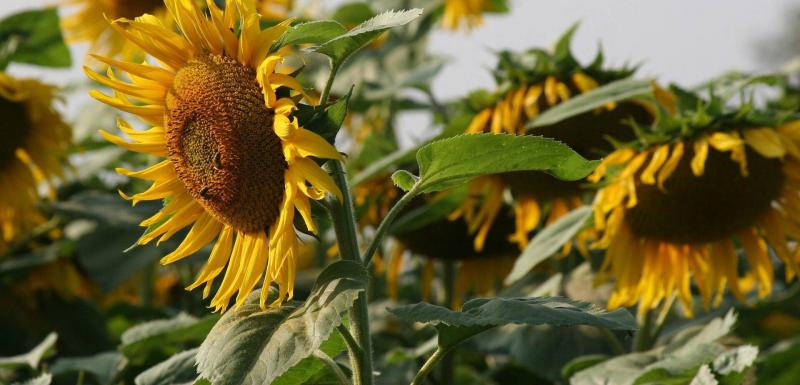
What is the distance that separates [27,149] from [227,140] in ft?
5.49

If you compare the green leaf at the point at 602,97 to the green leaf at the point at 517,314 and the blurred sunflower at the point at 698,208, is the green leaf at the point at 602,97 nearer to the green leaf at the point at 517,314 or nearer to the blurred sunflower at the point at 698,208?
the blurred sunflower at the point at 698,208

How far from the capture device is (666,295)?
7.07 feet

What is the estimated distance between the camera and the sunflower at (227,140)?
4.12 ft

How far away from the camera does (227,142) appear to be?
1.31 m

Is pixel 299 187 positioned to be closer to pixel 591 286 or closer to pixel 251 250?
pixel 251 250

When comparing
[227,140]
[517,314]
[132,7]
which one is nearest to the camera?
[517,314]

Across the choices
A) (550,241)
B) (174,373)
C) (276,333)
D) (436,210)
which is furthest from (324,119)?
(436,210)

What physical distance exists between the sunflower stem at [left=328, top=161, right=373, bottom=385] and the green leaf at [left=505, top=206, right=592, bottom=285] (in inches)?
30.4

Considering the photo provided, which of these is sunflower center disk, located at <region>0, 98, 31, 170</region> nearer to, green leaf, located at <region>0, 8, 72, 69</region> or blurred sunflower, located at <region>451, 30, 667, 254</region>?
green leaf, located at <region>0, 8, 72, 69</region>

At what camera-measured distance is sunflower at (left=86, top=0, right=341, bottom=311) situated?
126 centimetres

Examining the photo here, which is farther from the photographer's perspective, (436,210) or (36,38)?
(36,38)

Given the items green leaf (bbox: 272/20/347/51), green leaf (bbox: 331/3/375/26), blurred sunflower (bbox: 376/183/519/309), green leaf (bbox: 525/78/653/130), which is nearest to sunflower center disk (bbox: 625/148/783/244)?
green leaf (bbox: 525/78/653/130)

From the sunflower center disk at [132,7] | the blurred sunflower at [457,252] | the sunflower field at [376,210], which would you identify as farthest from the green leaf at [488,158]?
the sunflower center disk at [132,7]

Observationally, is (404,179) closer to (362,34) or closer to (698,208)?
(362,34)
